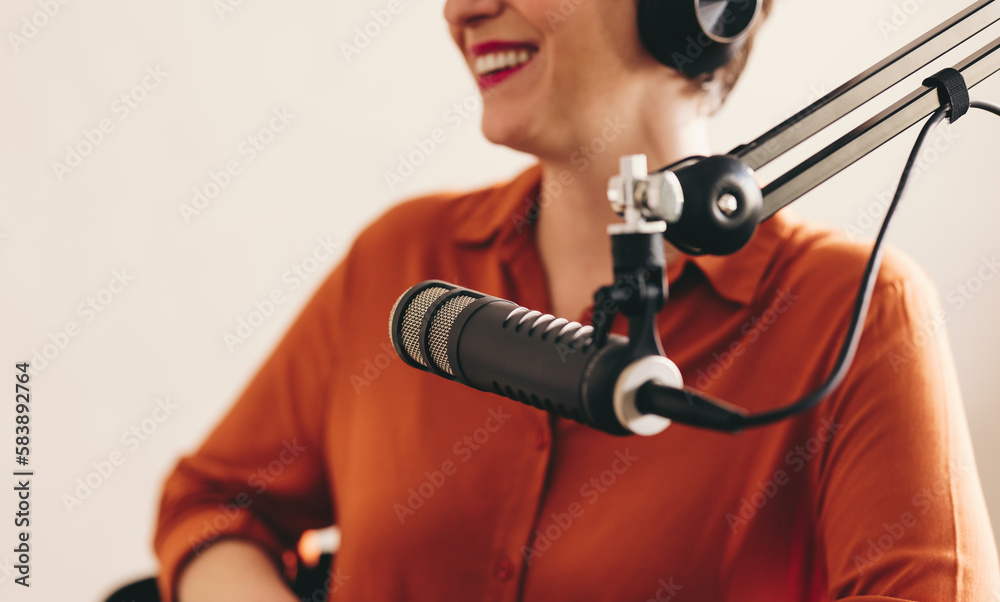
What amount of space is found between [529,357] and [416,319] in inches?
3.6

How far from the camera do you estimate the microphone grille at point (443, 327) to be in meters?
0.45

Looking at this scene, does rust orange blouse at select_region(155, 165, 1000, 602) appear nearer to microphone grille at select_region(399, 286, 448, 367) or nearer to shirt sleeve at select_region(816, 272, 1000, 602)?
shirt sleeve at select_region(816, 272, 1000, 602)

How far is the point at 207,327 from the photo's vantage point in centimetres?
143

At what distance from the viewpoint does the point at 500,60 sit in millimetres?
829

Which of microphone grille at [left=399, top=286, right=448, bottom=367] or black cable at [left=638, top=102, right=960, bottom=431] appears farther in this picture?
microphone grille at [left=399, top=286, right=448, bottom=367]

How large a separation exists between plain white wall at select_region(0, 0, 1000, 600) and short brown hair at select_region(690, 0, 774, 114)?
0.56 m

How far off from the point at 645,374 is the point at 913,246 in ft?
4.04

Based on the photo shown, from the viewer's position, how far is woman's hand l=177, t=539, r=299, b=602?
3.02 ft

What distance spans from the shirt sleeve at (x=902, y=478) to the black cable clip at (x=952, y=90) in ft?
1.12

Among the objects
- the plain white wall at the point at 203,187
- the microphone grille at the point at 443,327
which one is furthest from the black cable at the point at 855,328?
the plain white wall at the point at 203,187

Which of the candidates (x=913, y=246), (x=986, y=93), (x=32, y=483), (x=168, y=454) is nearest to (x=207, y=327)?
(x=168, y=454)

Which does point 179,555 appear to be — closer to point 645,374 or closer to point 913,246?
point 645,374

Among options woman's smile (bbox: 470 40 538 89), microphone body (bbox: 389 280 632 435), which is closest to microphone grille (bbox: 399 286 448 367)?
microphone body (bbox: 389 280 632 435)

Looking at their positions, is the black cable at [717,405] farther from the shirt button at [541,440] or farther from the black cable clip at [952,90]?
the shirt button at [541,440]
